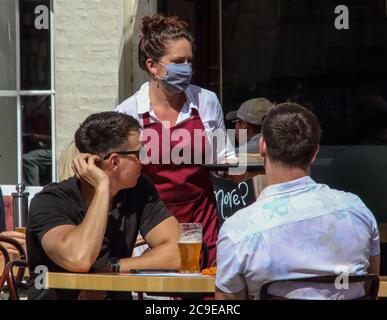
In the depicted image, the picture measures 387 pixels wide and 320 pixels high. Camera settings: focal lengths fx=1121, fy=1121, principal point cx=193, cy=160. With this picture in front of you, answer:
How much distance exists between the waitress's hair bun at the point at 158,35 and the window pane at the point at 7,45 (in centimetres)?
292

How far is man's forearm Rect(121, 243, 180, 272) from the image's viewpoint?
476cm

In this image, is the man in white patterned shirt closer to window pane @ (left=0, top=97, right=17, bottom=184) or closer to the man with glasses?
the man with glasses

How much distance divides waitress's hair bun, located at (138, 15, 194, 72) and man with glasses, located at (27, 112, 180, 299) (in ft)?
3.59

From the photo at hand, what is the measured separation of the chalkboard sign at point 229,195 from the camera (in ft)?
20.1

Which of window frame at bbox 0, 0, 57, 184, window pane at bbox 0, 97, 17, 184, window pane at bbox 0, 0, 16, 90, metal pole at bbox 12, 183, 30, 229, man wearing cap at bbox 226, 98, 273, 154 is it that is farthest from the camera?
window pane at bbox 0, 97, 17, 184

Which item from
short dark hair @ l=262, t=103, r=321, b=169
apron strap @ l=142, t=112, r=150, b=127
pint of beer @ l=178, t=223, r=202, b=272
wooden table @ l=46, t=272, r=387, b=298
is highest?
short dark hair @ l=262, t=103, r=321, b=169

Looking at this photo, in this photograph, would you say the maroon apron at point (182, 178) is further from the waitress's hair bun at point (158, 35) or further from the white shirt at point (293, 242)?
the white shirt at point (293, 242)

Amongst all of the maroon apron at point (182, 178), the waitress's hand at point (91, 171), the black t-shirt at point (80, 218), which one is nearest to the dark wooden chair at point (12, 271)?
the black t-shirt at point (80, 218)

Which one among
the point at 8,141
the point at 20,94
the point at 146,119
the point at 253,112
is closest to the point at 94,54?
the point at 20,94

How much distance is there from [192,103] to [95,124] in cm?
129

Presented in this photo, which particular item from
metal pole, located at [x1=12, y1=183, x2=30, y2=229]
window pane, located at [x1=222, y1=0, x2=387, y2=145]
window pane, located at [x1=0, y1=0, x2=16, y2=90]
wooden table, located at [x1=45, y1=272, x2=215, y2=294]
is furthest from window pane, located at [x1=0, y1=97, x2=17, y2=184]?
wooden table, located at [x1=45, y1=272, x2=215, y2=294]
